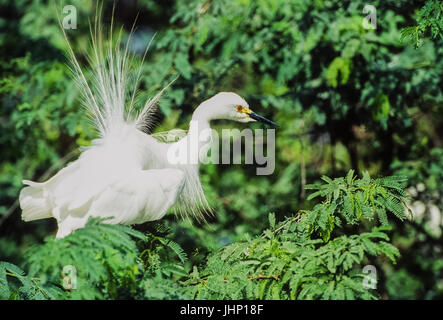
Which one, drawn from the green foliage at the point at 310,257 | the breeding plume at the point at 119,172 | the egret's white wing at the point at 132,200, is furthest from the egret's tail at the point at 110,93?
the green foliage at the point at 310,257

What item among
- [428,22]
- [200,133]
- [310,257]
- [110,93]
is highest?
[428,22]

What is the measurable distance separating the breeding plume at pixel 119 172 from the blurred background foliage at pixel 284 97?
0.99 feet

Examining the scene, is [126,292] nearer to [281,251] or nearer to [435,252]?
[281,251]

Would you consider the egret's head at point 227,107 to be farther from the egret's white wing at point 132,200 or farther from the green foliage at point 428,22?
the green foliage at point 428,22

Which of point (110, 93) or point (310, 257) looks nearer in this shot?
point (310, 257)

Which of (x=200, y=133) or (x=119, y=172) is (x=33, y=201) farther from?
(x=200, y=133)

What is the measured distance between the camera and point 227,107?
235 cm

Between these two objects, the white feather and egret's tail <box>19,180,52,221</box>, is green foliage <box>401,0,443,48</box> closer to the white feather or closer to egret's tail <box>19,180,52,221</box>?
the white feather

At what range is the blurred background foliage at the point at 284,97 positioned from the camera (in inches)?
120

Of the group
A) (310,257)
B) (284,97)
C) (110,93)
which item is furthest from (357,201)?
(284,97)

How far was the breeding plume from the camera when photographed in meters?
1.98

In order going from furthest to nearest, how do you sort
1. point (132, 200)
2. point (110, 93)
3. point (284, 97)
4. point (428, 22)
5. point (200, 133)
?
point (284, 97) → point (110, 93) → point (200, 133) → point (132, 200) → point (428, 22)

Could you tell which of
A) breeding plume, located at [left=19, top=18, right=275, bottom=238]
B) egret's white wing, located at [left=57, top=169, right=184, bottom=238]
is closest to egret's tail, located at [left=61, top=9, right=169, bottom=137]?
breeding plume, located at [left=19, top=18, right=275, bottom=238]

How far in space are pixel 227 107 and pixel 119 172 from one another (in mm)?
625
